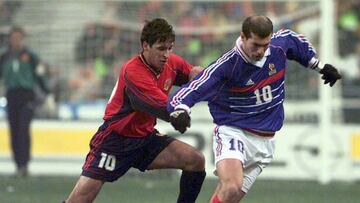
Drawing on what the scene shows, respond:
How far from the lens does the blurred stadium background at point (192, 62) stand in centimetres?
1691

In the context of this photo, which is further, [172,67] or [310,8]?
[310,8]

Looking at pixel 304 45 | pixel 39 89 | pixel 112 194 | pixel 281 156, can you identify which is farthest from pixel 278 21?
pixel 304 45

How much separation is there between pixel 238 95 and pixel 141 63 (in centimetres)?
82

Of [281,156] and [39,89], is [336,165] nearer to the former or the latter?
[281,156]

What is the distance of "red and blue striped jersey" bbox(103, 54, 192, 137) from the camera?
29.7 ft

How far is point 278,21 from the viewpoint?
56.6 feet

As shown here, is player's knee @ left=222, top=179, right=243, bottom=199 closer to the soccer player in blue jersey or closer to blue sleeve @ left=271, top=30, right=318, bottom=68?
the soccer player in blue jersey

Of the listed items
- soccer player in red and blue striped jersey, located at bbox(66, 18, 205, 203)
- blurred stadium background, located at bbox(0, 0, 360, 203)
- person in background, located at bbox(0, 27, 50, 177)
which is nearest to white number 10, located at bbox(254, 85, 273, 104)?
soccer player in red and blue striped jersey, located at bbox(66, 18, 205, 203)

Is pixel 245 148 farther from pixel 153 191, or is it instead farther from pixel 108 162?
pixel 153 191

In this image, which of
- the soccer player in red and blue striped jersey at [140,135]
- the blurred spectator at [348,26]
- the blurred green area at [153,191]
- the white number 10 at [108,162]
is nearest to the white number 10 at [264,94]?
the soccer player in red and blue striped jersey at [140,135]

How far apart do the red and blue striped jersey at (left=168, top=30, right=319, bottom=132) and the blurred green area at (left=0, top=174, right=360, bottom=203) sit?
148 inches

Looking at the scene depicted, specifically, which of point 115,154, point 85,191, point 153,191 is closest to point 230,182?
point 115,154

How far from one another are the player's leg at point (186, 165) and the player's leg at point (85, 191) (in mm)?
523

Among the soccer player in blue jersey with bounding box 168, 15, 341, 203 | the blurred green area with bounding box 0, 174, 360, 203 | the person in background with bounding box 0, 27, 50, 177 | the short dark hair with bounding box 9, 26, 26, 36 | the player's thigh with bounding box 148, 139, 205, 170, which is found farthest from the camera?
the short dark hair with bounding box 9, 26, 26, 36
